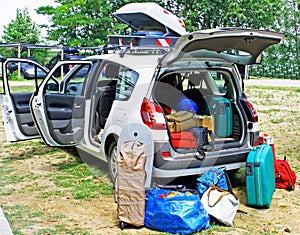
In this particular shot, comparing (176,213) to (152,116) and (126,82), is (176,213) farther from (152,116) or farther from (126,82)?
(126,82)

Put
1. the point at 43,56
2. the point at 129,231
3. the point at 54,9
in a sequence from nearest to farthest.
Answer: the point at 129,231
the point at 43,56
the point at 54,9

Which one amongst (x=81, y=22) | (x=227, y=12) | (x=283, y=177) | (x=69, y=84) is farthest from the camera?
(x=227, y=12)

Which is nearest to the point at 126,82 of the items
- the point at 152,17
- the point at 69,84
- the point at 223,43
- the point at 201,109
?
the point at 201,109

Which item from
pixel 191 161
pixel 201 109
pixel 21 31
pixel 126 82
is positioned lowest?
pixel 191 161

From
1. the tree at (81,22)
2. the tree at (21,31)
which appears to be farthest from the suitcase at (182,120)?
the tree at (21,31)

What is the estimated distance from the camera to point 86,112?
607cm

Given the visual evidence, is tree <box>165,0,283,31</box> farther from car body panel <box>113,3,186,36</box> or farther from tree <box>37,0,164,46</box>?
car body panel <box>113,3,186,36</box>

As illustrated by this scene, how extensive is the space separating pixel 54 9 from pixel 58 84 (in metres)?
28.0

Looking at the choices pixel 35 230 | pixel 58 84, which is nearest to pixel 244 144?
pixel 35 230

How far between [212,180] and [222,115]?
3.63 ft

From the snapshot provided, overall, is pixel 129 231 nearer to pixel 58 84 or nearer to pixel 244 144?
pixel 244 144

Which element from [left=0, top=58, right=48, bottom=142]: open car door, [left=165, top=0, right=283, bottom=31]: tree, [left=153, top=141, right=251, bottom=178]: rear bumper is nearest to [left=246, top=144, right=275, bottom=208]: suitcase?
[left=153, top=141, right=251, bottom=178]: rear bumper

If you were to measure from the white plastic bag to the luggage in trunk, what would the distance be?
645 millimetres

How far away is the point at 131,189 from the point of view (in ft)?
13.8
